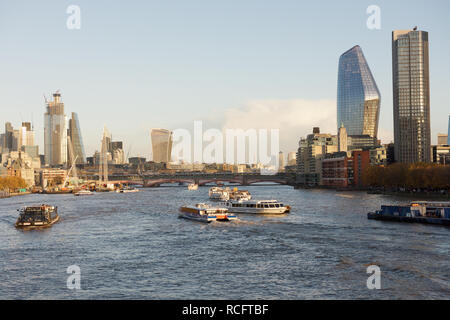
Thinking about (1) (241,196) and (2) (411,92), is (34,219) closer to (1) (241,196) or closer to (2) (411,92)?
(1) (241,196)

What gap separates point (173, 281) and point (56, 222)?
1432 inches

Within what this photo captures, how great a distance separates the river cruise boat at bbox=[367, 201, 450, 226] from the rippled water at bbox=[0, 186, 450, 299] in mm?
2511

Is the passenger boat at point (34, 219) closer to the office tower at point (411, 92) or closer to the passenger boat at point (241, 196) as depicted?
the passenger boat at point (241, 196)

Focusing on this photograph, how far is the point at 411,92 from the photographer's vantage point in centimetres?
18825

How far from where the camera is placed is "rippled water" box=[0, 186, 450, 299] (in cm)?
2589

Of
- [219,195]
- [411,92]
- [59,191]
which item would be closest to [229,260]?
[219,195]

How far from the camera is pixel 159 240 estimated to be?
43750mm

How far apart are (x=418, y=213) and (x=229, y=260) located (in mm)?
29575

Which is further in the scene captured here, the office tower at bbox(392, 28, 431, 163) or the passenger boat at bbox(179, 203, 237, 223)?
the office tower at bbox(392, 28, 431, 163)

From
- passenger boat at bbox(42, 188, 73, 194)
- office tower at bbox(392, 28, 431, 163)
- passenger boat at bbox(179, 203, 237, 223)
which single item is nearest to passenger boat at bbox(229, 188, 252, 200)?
passenger boat at bbox(179, 203, 237, 223)

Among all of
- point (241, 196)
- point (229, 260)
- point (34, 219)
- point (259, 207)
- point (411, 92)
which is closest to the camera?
point (229, 260)

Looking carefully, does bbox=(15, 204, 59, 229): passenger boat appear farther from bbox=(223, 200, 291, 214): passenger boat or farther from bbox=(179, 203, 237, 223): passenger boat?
bbox=(223, 200, 291, 214): passenger boat
